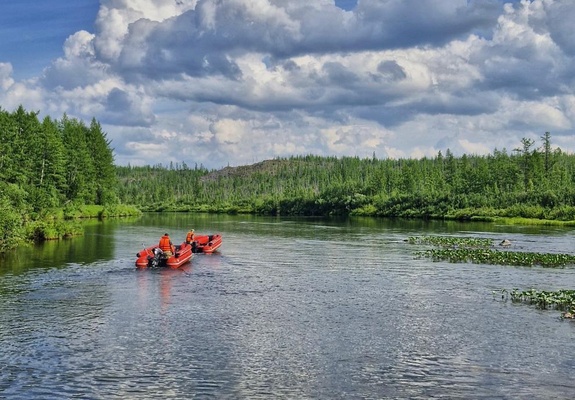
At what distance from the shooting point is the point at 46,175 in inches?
3688

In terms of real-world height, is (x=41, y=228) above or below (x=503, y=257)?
above

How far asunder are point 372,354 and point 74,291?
20020 mm

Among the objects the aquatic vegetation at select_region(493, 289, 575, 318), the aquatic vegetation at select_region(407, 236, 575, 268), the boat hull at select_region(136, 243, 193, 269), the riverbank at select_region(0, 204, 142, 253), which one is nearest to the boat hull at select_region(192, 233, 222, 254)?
the boat hull at select_region(136, 243, 193, 269)

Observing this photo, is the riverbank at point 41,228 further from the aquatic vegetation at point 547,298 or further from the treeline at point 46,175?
the aquatic vegetation at point 547,298

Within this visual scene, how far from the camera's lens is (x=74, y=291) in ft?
113

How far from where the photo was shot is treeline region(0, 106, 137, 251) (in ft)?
190

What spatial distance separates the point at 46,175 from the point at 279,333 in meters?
79.0

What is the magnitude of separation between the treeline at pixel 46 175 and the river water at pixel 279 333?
43.3 feet

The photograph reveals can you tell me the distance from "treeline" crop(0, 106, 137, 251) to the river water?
13.2 meters

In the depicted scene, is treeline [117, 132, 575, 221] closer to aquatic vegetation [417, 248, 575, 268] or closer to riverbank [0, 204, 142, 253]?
aquatic vegetation [417, 248, 575, 268]

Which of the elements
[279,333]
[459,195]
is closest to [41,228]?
[279,333]

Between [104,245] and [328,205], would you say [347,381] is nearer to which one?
[104,245]

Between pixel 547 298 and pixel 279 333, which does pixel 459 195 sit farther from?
pixel 279 333

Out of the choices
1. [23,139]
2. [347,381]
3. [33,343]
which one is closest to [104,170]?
[23,139]
